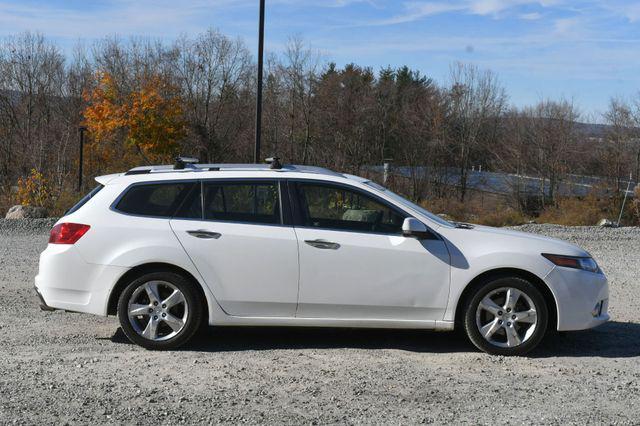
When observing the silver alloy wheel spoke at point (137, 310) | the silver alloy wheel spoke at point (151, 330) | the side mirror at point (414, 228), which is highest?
the side mirror at point (414, 228)

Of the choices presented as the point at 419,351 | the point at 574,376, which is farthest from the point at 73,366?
the point at 574,376

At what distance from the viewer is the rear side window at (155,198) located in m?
6.86

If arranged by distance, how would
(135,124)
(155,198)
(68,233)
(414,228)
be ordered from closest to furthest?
(414,228)
(68,233)
(155,198)
(135,124)

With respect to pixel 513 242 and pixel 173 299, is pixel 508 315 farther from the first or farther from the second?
pixel 173 299

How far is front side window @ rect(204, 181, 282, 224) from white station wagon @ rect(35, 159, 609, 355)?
0.08ft

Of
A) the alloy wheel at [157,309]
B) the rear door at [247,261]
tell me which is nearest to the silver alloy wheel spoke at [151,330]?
the alloy wheel at [157,309]

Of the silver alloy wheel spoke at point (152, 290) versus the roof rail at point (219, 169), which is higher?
the roof rail at point (219, 169)

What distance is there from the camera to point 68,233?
681 centimetres

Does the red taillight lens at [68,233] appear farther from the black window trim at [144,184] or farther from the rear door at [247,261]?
the rear door at [247,261]

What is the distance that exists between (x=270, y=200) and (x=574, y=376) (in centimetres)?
288

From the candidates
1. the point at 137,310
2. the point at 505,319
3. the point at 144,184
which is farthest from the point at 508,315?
the point at 144,184

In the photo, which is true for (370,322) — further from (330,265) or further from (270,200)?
(270,200)

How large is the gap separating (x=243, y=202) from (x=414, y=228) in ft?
5.00

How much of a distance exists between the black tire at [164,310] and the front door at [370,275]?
2.95 ft
